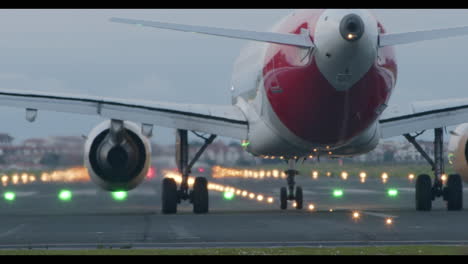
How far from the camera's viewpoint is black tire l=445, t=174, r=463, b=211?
95.5ft

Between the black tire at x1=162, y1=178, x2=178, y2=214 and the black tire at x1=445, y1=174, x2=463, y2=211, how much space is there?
7.69 meters

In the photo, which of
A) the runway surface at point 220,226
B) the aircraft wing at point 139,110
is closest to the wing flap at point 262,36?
the runway surface at point 220,226

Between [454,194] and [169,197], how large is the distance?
8.00 m

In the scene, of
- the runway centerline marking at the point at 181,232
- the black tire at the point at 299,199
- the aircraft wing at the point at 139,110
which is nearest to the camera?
the runway centerline marking at the point at 181,232

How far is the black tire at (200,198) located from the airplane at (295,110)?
0.03 m

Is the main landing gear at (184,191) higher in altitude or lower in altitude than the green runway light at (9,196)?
lower

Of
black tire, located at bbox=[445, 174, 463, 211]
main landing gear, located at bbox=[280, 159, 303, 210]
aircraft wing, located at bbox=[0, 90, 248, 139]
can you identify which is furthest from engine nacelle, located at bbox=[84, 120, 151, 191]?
black tire, located at bbox=[445, 174, 463, 211]

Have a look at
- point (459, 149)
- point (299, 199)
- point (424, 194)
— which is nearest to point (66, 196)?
point (299, 199)

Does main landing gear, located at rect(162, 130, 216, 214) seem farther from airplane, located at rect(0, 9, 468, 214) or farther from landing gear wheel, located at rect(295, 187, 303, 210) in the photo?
landing gear wheel, located at rect(295, 187, 303, 210)

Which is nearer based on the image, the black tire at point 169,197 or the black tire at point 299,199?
the black tire at point 169,197

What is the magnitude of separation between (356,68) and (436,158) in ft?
23.5

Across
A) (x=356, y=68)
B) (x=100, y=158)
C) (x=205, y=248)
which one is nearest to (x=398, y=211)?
(x=356, y=68)

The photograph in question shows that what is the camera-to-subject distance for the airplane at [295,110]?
919 inches

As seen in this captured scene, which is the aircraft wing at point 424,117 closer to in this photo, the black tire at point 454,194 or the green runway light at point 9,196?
the black tire at point 454,194
